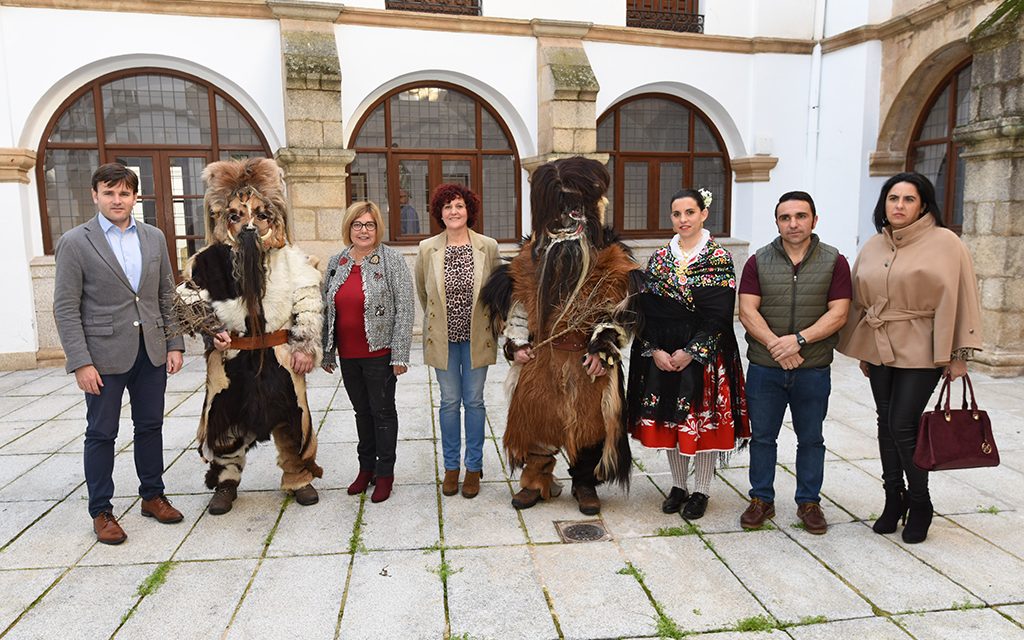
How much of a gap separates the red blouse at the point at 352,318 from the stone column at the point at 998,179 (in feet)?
21.3

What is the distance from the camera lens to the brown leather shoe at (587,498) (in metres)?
3.73

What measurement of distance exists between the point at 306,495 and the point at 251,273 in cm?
130

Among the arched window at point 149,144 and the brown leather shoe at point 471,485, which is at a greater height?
the arched window at point 149,144

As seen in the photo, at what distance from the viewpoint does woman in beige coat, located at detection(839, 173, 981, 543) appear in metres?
3.13

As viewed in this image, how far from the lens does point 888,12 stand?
852 cm

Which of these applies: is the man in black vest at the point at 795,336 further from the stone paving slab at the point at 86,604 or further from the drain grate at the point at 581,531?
the stone paving slab at the point at 86,604

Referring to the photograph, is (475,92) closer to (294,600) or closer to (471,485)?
(471,485)

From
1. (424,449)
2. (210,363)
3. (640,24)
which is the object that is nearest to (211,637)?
(210,363)

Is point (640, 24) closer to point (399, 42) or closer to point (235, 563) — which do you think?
point (399, 42)

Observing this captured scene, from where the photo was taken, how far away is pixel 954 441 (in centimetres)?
317

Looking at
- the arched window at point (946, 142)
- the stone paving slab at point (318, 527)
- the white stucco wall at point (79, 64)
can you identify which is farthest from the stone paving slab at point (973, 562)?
the white stucco wall at point (79, 64)

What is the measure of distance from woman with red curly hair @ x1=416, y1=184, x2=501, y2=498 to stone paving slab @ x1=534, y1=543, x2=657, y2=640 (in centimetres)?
108

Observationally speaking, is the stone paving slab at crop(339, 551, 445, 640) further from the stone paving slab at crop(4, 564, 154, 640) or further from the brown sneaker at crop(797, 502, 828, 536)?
the brown sneaker at crop(797, 502, 828, 536)

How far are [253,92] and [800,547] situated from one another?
7417 mm
